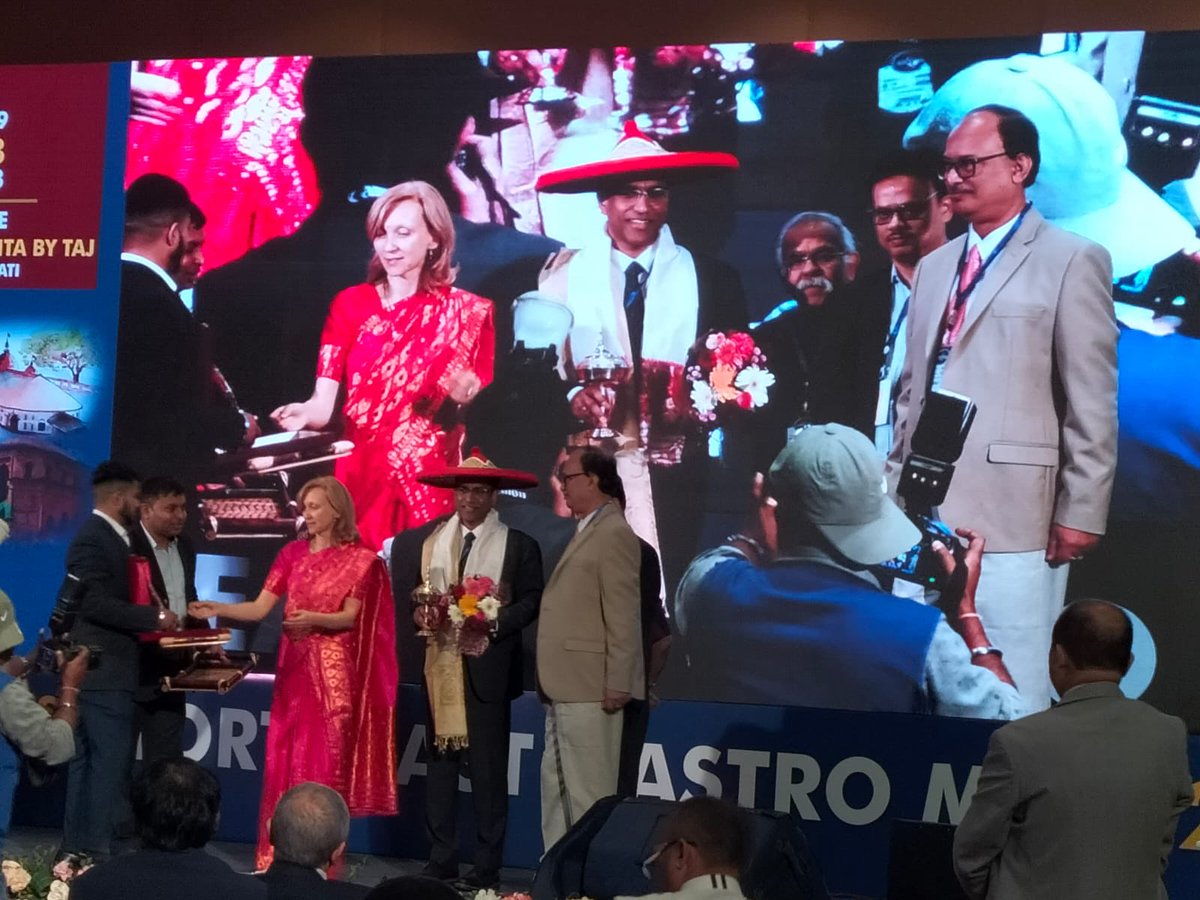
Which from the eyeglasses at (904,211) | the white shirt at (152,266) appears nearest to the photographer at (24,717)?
the white shirt at (152,266)

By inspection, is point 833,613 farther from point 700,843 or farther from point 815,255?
point 700,843

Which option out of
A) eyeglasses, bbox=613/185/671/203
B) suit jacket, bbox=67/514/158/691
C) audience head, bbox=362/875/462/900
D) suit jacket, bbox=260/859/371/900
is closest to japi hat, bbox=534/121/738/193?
eyeglasses, bbox=613/185/671/203

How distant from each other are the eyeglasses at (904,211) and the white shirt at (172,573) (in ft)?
9.28

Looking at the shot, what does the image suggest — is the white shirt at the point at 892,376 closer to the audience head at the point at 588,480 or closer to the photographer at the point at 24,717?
the audience head at the point at 588,480

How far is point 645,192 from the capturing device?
6.19 metres

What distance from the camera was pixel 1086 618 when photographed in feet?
9.23

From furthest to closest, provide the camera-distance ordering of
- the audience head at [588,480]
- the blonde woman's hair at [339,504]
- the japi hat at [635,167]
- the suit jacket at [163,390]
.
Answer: the suit jacket at [163,390] → the japi hat at [635,167] → the blonde woman's hair at [339,504] → the audience head at [588,480]

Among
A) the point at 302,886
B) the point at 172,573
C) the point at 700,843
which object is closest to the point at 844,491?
the point at 172,573

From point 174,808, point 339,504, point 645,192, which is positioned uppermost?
point 645,192

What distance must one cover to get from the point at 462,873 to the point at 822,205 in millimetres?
2826

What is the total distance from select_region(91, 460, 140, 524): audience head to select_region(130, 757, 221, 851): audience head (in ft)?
8.27

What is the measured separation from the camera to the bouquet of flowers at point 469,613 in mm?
5316

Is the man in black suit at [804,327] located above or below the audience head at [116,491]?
above

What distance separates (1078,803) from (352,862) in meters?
3.82
